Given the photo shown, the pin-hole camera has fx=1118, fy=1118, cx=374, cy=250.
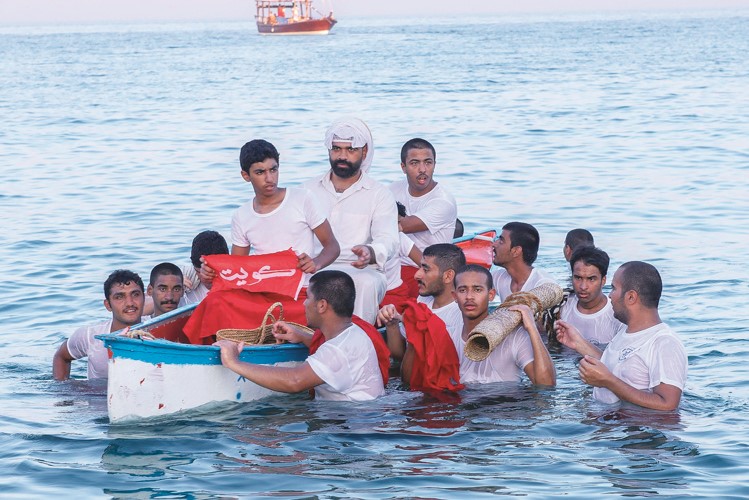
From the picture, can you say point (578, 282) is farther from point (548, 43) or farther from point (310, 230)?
point (548, 43)

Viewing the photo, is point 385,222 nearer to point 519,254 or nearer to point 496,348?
point 496,348

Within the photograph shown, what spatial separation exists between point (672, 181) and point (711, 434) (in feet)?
48.9

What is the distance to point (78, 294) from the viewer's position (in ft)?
48.2

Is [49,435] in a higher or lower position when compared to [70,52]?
lower

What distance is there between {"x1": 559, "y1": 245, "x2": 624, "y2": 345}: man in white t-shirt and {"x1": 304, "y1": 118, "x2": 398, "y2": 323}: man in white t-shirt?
1.80 meters

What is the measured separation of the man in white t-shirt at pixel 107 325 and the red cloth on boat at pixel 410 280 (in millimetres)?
2591

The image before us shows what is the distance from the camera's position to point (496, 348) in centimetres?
905

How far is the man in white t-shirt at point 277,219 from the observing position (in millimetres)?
9094

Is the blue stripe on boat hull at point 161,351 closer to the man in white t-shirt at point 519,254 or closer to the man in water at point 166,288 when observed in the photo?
the man in water at point 166,288

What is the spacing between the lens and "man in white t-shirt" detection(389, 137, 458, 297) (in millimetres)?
11227

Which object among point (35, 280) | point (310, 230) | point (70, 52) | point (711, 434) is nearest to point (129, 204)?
point (35, 280)

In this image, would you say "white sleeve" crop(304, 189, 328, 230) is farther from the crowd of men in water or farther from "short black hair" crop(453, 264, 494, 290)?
"short black hair" crop(453, 264, 494, 290)

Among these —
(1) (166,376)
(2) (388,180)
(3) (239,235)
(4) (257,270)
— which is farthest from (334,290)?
(2) (388,180)

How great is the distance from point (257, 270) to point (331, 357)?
Result: 1.13 metres
